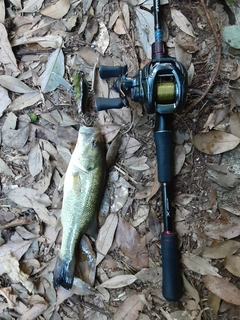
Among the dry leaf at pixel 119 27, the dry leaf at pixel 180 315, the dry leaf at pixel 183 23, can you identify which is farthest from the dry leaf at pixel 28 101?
the dry leaf at pixel 180 315

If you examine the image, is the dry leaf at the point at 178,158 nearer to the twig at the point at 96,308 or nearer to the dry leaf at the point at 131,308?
the dry leaf at the point at 131,308

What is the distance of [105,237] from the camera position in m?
1.93

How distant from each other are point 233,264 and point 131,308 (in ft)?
1.79

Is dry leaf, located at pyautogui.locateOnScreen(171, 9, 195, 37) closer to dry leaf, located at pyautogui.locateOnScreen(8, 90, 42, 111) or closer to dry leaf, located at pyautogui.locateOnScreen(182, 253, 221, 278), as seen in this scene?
dry leaf, located at pyautogui.locateOnScreen(8, 90, 42, 111)

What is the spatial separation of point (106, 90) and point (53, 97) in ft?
0.91

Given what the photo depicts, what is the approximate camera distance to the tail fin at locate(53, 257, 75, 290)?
1.88m

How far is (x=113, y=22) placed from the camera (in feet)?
6.42

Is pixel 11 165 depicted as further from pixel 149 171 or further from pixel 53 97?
pixel 149 171

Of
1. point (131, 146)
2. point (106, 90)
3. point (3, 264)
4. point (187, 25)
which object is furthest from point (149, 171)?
point (3, 264)

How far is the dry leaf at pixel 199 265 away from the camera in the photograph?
73.6 inches

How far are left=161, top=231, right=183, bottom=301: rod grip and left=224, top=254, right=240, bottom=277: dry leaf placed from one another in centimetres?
25

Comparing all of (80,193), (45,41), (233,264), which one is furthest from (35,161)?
(233,264)

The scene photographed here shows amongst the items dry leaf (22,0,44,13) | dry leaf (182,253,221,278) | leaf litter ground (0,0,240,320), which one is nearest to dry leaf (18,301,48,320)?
leaf litter ground (0,0,240,320)

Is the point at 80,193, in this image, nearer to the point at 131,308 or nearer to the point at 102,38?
the point at 131,308
